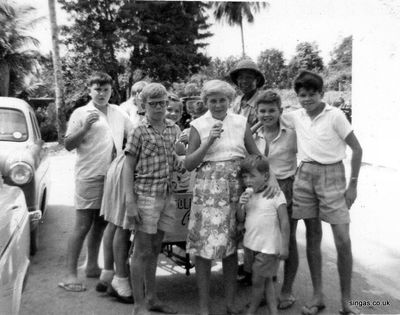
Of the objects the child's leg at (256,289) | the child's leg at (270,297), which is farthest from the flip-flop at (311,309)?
the child's leg at (256,289)

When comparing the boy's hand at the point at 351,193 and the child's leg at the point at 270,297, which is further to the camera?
the boy's hand at the point at 351,193

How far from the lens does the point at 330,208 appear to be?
3.14 meters

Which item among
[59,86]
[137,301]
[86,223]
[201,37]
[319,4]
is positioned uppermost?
[201,37]

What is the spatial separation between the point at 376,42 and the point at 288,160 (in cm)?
158

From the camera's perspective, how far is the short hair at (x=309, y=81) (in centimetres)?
320

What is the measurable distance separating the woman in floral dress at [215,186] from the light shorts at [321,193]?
497 mm

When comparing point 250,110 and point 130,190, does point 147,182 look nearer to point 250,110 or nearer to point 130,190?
point 130,190

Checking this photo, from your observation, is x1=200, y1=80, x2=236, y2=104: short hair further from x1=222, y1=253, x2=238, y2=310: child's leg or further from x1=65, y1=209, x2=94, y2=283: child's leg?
x1=65, y1=209, x2=94, y2=283: child's leg

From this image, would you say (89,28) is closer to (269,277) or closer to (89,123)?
(89,123)

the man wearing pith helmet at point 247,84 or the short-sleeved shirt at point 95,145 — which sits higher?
the man wearing pith helmet at point 247,84

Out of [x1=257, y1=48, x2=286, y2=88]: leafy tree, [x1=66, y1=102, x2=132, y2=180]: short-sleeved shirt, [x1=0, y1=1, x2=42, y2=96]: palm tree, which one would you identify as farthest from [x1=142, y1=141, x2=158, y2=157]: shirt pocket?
→ [x1=257, y1=48, x2=286, y2=88]: leafy tree

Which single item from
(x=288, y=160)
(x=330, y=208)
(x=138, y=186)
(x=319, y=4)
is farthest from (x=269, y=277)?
(x=319, y=4)

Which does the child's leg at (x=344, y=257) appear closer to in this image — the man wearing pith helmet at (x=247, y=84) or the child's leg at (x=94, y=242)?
the man wearing pith helmet at (x=247, y=84)

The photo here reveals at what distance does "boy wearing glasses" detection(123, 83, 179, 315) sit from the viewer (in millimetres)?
3027
